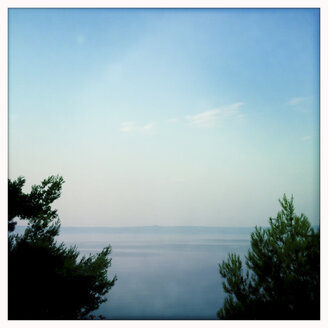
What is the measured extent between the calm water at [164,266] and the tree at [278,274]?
16 centimetres

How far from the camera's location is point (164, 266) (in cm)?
335

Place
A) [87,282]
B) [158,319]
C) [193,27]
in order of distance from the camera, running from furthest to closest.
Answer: [87,282], [193,27], [158,319]

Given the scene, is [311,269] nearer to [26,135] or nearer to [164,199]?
[164,199]

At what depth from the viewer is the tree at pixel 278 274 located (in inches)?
121

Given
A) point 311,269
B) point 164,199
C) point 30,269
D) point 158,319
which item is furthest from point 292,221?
point 30,269

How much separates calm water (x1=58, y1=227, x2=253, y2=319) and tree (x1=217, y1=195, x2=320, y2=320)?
160mm

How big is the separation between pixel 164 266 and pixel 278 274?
4.67ft

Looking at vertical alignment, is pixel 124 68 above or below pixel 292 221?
above

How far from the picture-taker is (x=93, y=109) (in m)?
3.54

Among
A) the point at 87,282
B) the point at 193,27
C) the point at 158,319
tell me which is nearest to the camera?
the point at 158,319

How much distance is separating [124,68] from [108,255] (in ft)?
7.52
